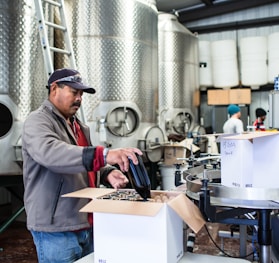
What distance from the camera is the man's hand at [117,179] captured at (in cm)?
169

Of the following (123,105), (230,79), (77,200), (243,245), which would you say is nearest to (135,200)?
(77,200)

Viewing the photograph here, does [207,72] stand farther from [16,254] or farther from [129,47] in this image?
[16,254]

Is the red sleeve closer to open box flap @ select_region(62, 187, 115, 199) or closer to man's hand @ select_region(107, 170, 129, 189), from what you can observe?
open box flap @ select_region(62, 187, 115, 199)

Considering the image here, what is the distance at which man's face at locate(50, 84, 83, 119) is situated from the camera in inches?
64.8

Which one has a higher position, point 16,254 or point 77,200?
point 77,200

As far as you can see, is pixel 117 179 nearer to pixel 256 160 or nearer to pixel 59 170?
pixel 59 170

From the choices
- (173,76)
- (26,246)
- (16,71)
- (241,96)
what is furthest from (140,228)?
(241,96)

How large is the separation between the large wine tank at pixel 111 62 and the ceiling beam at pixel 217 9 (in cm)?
365

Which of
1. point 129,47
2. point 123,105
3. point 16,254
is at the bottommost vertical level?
point 16,254

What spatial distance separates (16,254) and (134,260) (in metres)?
2.47

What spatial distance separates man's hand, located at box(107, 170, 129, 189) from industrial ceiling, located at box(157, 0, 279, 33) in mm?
5905

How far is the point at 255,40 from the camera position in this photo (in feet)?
22.5

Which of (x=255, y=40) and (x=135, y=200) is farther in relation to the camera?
(x=255, y=40)

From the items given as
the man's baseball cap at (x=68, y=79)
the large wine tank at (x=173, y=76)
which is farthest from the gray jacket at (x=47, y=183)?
the large wine tank at (x=173, y=76)
